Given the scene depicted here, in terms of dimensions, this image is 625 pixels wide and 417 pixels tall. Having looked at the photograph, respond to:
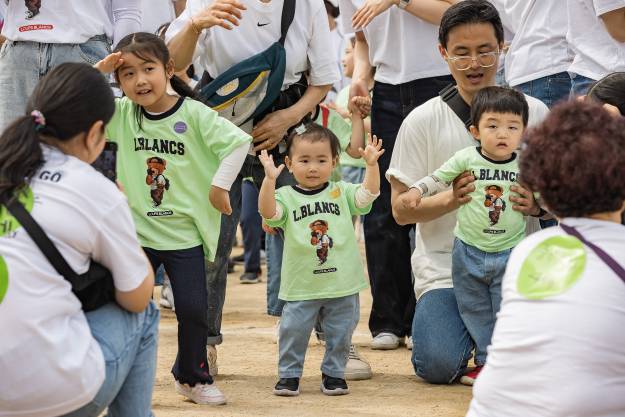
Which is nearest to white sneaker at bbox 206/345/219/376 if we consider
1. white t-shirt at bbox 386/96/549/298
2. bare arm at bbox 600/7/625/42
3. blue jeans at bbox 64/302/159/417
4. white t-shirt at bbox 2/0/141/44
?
white t-shirt at bbox 386/96/549/298

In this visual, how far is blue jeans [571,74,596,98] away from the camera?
5.28 m

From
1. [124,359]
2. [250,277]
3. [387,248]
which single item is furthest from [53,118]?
[250,277]

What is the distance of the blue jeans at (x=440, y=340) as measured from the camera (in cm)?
547

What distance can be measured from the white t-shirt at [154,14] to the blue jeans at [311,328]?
2911mm

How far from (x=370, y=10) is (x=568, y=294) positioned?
3322 millimetres

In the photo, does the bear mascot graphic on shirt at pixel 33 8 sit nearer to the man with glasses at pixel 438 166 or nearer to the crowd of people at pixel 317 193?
the crowd of people at pixel 317 193

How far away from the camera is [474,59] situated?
18.1ft

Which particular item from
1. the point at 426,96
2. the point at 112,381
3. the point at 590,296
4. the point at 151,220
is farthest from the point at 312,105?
the point at 590,296

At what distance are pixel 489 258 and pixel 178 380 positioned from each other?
1529 mm

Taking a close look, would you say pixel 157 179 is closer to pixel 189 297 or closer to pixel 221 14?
pixel 189 297

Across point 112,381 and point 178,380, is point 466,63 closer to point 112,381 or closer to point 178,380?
point 178,380

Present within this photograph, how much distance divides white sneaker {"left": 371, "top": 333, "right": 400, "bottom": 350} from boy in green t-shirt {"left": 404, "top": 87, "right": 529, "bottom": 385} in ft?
3.66

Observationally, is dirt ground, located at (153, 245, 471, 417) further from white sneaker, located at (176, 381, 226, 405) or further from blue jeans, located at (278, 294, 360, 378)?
Result: blue jeans, located at (278, 294, 360, 378)

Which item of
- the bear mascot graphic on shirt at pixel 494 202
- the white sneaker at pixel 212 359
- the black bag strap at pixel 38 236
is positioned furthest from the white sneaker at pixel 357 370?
the black bag strap at pixel 38 236
